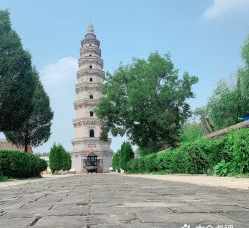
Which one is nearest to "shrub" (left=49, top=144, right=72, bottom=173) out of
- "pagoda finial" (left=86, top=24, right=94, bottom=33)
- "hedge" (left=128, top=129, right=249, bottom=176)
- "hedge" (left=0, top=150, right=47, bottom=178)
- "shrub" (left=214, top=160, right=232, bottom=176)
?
"pagoda finial" (left=86, top=24, right=94, bottom=33)

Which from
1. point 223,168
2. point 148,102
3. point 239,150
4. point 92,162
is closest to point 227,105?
point 148,102

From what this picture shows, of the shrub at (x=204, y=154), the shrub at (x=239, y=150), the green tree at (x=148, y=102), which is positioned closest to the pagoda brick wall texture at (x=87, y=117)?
the green tree at (x=148, y=102)

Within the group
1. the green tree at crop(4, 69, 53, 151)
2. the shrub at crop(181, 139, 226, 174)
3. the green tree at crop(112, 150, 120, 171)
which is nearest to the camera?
the shrub at crop(181, 139, 226, 174)

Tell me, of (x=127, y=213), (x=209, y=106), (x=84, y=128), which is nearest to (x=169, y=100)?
(x=209, y=106)

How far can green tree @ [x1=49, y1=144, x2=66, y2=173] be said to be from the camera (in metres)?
76.1

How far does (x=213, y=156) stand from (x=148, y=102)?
22.2 meters

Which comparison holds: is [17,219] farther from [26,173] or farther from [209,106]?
[209,106]

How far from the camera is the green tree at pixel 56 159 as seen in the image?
76125 mm

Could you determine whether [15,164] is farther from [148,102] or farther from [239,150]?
[239,150]

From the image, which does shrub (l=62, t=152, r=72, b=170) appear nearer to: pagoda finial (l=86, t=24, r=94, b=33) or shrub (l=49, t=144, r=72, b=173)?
shrub (l=49, t=144, r=72, b=173)

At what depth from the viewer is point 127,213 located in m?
4.57

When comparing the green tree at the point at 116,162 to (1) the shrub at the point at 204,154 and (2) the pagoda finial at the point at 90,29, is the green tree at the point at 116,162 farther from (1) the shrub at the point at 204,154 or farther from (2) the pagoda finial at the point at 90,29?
(1) the shrub at the point at 204,154

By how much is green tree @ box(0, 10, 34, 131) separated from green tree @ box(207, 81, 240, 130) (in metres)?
18.7

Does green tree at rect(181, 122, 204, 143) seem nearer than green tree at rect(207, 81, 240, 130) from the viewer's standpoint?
No
